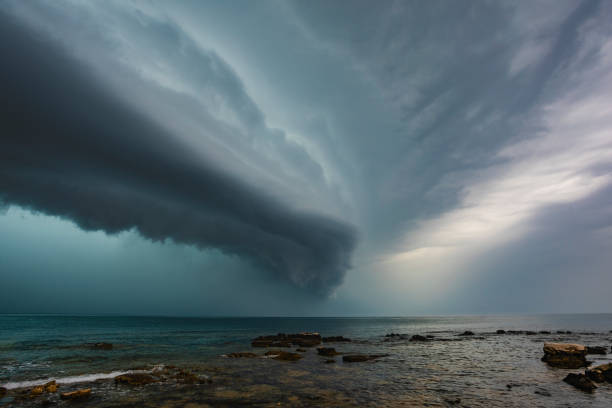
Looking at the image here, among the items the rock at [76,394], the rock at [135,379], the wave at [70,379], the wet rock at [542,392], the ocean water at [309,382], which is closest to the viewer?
the ocean water at [309,382]

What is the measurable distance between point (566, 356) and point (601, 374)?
1007cm

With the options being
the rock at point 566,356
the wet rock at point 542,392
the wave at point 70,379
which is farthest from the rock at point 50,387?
the rock at point 566,356

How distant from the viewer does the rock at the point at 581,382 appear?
2342 centimetres

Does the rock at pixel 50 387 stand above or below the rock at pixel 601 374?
below

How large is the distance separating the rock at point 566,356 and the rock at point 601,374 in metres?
8.08

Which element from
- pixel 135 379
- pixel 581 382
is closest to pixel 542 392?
pixel 581 382

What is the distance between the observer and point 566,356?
34750 millimetres

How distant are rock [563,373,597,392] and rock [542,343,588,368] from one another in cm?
1079

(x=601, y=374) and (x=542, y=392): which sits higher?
(x=601, y=374)

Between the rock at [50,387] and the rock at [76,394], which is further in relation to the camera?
the rock at [50,387]

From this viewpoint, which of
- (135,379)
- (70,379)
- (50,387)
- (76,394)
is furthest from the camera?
(70,379)

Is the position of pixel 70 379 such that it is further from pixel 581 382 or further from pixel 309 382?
pixel 581 382

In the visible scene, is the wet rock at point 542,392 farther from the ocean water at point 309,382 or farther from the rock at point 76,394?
the rock at point 76,394

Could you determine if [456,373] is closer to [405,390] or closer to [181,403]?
[405,390]
